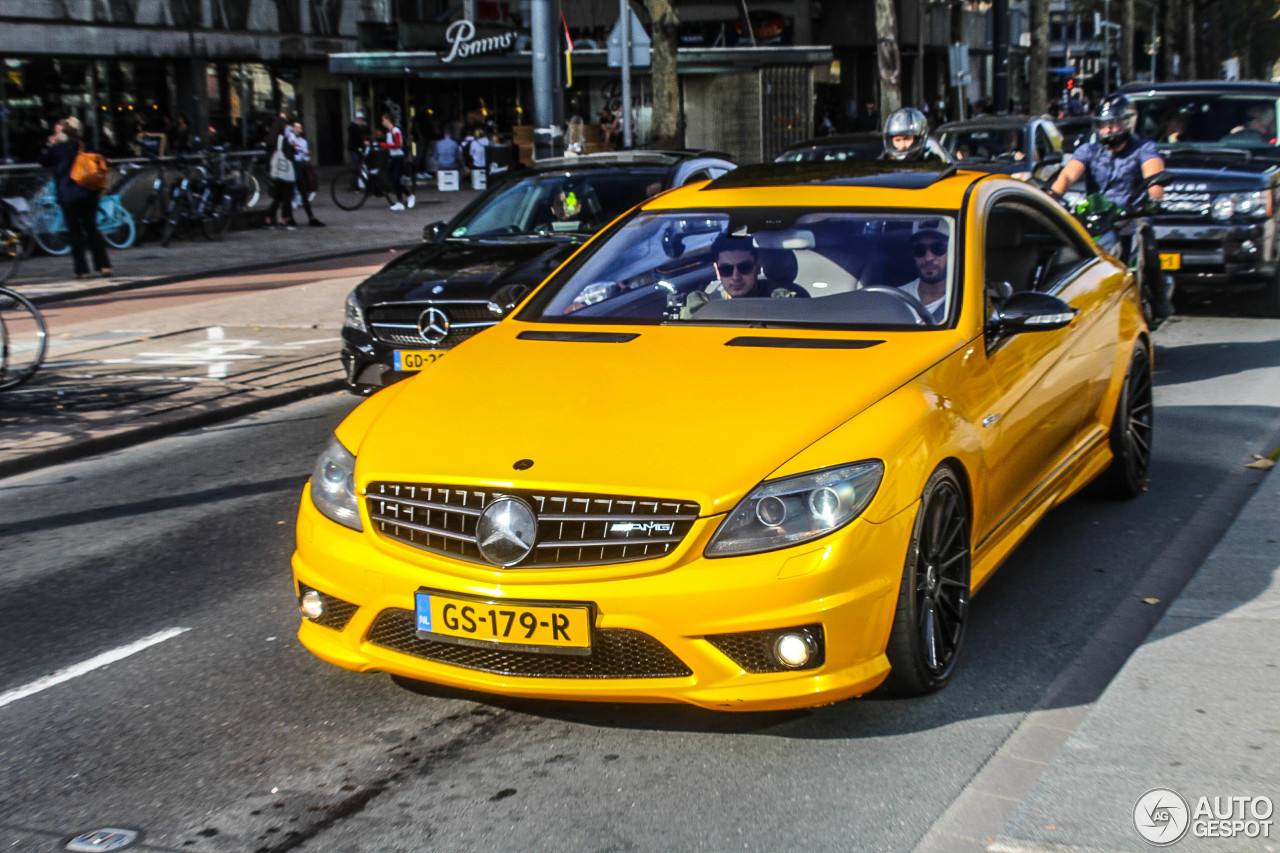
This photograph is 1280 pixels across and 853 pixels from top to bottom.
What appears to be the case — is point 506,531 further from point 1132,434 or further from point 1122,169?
point 1122,169

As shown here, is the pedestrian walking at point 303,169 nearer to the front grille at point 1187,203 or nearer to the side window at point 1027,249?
the front grille at point 1187,203

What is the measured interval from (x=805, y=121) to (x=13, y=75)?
17.6m

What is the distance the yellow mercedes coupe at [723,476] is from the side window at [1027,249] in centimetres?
14

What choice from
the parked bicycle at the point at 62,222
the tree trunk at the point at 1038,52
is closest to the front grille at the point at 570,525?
the parked bicycle at the point at 62,222

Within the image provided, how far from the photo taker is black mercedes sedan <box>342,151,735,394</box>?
9406 mm

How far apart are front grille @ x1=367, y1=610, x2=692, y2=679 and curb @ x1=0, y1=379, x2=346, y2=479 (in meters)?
5.23

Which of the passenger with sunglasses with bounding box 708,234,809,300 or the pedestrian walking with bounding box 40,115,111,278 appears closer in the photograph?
the passenger with sunglasses with bounding box 708,234,809,300

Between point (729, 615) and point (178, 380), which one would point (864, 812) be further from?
point (178, 380)

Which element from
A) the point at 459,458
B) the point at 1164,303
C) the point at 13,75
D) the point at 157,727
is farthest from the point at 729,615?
the point at 13,75

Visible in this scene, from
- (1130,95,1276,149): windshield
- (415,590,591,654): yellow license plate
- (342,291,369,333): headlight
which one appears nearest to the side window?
(415,590,591,654): yellow license plate

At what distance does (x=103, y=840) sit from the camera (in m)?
3.66

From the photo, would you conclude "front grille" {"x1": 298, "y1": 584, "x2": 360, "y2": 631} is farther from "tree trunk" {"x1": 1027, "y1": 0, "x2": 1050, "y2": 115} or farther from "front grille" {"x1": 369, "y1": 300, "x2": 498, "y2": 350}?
"tree trunk" {"x1": 1027, "y1": 0, "x2": 1050, "y2": 115}

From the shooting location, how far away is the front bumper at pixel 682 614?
3807 millimetres

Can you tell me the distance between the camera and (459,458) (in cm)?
412
